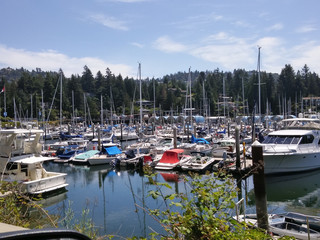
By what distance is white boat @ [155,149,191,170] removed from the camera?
2625cm

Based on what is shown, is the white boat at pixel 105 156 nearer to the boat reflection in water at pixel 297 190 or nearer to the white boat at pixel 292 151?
the white boat at pixel 292 151

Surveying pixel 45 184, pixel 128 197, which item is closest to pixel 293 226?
pixel 128 197

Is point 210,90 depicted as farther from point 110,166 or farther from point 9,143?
point 9,143

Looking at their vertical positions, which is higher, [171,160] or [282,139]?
[282,139]

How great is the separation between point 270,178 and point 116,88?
86635 millimetres

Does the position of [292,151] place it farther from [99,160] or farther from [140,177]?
[99,160]

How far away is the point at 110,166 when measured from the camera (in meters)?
30.0

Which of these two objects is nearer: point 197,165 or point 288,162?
point 288,162

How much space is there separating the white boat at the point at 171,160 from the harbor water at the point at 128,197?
92cm

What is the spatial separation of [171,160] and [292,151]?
417 inches

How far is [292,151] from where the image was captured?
73.2ft

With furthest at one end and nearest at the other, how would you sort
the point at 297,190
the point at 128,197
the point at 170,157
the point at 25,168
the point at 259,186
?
the point at 170,157, the point at 297,190, the point at 128,197, the point at 25,168, the point at 259,186

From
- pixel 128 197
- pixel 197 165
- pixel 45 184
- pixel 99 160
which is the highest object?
pixel 45 184

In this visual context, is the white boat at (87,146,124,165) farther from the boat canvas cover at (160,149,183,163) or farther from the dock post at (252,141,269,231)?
the dock post at (252,141,269,231)
